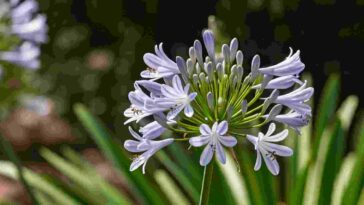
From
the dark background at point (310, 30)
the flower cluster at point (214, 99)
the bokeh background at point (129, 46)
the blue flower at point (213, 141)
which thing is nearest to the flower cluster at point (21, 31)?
the flower cluster at point (214, 99)

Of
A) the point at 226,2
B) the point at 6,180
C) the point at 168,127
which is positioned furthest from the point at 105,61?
the point at 168,127

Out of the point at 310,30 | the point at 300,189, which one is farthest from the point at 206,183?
the point at 310,30

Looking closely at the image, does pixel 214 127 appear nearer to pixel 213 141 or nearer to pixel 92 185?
pixel 213 141

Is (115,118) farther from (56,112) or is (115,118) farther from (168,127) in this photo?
(168,127)

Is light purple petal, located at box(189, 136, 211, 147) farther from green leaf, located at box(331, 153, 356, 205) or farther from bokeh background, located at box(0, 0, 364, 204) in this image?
bokeh background, located at box(0, 0, 364, 204)

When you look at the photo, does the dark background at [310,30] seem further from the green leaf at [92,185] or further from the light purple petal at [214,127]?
the light purple petal at [214,127]

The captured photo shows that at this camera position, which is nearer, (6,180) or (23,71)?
(23,71)

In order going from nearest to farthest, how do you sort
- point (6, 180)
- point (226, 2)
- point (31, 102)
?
1. point (31, 102)
2. point (6, 180)
3. point (226, 2)

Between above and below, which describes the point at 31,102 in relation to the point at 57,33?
below

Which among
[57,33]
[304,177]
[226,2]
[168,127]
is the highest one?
[57,33]

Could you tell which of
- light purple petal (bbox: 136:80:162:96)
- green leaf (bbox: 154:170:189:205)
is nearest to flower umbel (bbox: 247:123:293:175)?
light purple petal (bbox: 136:80:162:96)
